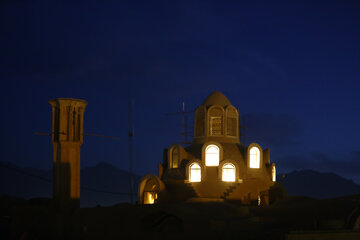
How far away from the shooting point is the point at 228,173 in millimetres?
32312

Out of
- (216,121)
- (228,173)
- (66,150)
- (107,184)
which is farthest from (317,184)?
(66,150)

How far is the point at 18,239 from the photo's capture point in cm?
2736

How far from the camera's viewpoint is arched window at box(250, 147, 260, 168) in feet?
110

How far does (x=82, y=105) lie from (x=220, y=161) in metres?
9.51

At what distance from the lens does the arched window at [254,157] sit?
33.4m

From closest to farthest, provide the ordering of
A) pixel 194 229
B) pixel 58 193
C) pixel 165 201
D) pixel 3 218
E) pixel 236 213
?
pixel 194 229 < pixel 236 213 < pixel 58 193 < pixel 165 201 < pixel 3 218

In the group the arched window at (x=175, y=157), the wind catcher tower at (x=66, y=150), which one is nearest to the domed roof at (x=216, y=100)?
the arched window at (x=175, y=157)

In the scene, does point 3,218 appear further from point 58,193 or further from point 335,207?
point 335,207

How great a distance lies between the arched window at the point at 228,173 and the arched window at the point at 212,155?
0.74m

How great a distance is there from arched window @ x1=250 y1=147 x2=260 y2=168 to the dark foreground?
4.92 m

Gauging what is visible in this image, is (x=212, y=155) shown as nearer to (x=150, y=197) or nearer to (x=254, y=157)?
(x=254, y=157)

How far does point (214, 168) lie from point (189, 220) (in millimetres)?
8264

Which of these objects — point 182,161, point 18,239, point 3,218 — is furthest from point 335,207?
point 3,218

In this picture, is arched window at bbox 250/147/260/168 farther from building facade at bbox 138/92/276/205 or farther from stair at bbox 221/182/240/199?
stair at bbox 221/182/240/199
